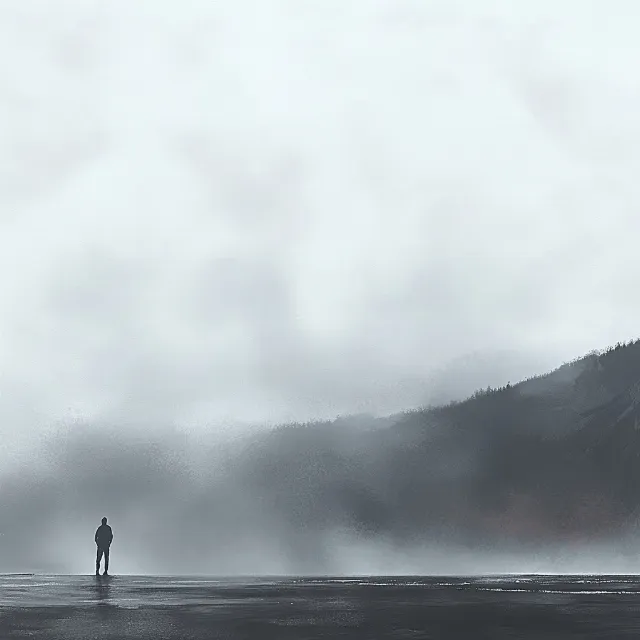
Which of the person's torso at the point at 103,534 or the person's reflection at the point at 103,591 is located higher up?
the person's torso at the point at 103,534

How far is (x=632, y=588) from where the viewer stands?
44.7m

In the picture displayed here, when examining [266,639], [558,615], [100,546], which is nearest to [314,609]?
[558,615]

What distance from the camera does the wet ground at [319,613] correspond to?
23.2 m

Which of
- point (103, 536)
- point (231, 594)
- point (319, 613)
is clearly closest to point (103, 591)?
point (231, 594)

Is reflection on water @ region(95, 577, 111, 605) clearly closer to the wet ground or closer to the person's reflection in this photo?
the person's reflection

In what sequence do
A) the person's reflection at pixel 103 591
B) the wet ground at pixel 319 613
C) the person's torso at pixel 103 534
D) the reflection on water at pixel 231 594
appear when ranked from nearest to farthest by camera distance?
the wet ground at pixel 319 613
the reflection on water at pixel 231 594
the person's reflection at pixel 103 591
the person's torso at pixel 103 534

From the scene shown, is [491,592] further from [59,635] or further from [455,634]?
[59,635]

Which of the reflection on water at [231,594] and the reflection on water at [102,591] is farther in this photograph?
the reflection on water at [102,591]

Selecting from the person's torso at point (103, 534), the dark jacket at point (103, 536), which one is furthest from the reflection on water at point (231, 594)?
the person's torso at point (103, 534)

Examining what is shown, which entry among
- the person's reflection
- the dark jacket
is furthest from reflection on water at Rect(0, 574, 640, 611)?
the dark jacket

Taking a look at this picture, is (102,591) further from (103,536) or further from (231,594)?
(103,536)

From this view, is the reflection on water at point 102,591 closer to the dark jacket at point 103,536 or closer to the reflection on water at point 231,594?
the reflection on water at point 231,594

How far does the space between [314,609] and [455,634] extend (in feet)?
28.6

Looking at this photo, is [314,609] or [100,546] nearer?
[314,609]
